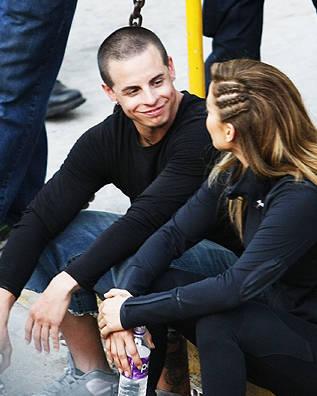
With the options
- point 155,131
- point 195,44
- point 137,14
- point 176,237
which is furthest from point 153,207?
point 195,44

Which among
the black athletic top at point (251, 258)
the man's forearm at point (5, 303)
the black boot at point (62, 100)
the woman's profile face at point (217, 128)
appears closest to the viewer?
the black athletic top at point (251, 258)

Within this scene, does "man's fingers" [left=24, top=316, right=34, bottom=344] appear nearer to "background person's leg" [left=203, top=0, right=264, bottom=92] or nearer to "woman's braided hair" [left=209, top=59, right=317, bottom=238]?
"woman's braided hair" [left=209, top=59, right=317, bottom=238]

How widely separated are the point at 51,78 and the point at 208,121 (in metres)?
1.22

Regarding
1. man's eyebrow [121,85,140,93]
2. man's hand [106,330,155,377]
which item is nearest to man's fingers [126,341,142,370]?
man's hand [106,330,155,377]

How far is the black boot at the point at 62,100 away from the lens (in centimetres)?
535

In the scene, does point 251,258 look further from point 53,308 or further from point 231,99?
point 53,308

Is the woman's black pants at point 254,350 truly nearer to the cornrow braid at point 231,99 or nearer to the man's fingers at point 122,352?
the man's fingers at point 122,352

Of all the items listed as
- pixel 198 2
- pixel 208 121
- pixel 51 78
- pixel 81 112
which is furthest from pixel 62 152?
pixel 208 121

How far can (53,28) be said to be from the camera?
12.5 feet

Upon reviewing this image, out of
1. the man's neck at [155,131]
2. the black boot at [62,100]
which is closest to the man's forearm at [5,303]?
the man's neck at [155,131]

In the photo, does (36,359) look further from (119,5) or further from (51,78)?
(119,5)

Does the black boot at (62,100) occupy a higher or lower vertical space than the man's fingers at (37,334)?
higher

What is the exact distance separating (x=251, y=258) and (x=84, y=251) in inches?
27.3

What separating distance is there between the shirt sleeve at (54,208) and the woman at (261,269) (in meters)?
0.48
